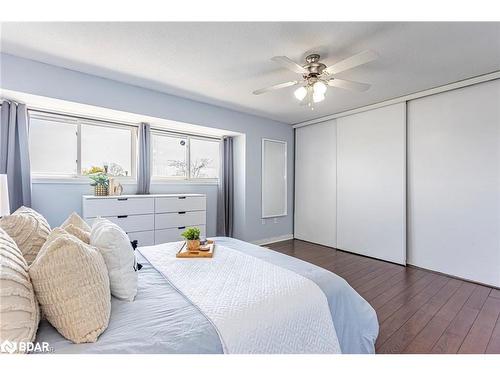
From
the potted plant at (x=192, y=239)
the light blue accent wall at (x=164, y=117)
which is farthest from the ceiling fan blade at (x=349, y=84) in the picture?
the light blue accent wall at (x=164, y=117)

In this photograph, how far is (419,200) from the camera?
3291 mm

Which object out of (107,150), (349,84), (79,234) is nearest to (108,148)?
(107,150)

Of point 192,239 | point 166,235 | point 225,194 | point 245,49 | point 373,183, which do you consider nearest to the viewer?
point 192,239

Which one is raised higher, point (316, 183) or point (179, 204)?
point (316, 183)

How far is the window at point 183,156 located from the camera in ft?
13.0

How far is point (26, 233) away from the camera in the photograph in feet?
4.05

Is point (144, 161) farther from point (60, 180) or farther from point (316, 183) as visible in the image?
point (316, 183)

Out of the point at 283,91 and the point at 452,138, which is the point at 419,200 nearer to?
the point at 452,138

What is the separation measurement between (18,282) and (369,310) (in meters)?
1.81

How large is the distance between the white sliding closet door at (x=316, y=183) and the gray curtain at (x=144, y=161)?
287 cm

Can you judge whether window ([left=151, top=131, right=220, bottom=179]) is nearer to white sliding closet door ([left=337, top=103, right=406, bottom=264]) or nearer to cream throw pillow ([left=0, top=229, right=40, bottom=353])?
white sliding closet door ([left=337, top=103, right=406, bottom=264])

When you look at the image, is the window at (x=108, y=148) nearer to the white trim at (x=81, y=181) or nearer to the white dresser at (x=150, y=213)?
the white trim at (x=81, y=181)

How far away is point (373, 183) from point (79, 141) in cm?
432

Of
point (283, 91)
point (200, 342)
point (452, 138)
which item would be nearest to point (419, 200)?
point (452, 138)
